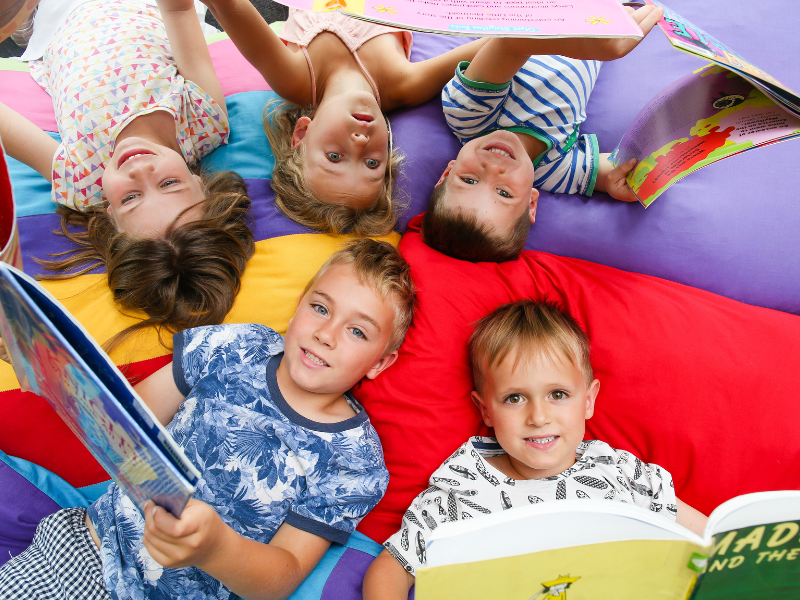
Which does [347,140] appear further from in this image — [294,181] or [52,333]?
[52,333]

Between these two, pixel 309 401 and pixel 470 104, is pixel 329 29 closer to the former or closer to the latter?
pixel 470 104

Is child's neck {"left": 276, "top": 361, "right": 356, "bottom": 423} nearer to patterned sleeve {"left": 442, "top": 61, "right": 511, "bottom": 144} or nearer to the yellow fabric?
the yellow fabric

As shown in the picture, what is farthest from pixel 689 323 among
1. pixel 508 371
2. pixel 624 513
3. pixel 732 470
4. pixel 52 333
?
pixel 52 333

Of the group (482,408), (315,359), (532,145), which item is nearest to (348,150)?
(532,145)

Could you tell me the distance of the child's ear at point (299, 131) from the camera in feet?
4.48

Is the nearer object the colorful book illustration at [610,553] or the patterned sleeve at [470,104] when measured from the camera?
the colorful book illustration at [610,553]

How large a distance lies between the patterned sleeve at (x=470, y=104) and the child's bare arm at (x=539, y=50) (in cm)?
2

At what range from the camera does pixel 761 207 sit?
1172 mm

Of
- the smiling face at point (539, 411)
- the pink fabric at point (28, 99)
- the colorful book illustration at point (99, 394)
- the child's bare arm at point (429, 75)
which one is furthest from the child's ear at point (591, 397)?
the pink fabric at point (28, 99)

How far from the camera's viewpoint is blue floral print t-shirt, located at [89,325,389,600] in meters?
0.90

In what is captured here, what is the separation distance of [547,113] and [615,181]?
0.76 ft

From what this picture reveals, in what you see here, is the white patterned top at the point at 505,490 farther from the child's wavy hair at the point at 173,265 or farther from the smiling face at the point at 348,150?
the smiling face at the point at 348,150

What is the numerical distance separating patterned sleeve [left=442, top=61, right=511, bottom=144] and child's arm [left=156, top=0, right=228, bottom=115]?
1.92 ft

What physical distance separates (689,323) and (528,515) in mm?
709
